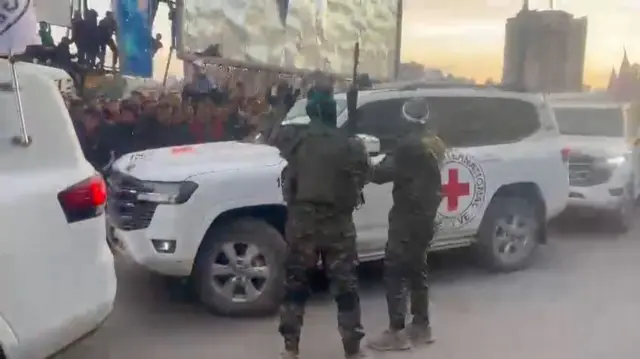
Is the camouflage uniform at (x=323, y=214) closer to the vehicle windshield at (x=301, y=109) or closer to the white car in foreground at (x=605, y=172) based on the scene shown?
the vehicle windshield at (x=301, y=109)

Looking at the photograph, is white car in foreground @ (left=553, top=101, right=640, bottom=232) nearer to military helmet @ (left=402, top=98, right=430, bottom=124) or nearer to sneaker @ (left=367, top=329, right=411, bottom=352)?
military helmet @ (left=402, top=98, right=430, bottom=124)

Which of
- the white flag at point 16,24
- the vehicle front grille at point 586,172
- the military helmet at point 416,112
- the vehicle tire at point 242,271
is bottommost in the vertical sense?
the vehicle tire at point 242,271

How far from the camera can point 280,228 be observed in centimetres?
691

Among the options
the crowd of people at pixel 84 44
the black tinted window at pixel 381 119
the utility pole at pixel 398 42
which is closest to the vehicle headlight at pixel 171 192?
the black tinted window at pixel 381 119

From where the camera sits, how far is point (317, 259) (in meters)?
5.41

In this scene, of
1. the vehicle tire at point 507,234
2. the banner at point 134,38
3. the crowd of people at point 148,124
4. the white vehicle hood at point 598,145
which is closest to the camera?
the vehicle tire at point 507,234

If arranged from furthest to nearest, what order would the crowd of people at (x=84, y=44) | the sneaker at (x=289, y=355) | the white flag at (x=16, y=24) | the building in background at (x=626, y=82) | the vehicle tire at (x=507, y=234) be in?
the building in background at (x=626, y=82), the crowd of people at (x=84, y=44), the vehicle tire at (x=507, y=234), the white flag at (x=16, y=24), the sneaker at (x=289, y=355)

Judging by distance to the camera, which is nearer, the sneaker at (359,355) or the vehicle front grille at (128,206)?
the sneaker at (359,355)

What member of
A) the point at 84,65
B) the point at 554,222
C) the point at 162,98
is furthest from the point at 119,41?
the point at 554,222

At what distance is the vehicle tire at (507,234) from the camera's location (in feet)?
27.1

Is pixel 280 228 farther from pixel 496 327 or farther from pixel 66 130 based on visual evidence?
pixel 66 130

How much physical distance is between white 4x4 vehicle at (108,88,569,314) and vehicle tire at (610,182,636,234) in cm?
250

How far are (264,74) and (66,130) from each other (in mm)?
15237

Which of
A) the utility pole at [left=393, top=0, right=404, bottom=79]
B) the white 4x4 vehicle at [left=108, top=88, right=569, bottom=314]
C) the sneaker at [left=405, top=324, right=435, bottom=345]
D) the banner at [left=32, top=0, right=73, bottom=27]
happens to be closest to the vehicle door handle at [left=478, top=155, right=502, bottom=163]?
the white 4x4 vehicle at [left=108, top=88, right=569, bottom=314]
